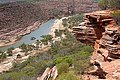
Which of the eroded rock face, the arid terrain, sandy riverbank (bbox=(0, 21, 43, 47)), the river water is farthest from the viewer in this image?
the arid terrain

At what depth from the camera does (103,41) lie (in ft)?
75.1

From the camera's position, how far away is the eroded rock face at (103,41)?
19.4m

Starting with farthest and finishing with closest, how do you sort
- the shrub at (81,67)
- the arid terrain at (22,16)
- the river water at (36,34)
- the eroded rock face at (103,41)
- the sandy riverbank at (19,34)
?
the arid terrain at (22,16), the river water at (36,34), the sandy riverbank at (19,34), the shrub at (81,67), the eroded rock face at (103,41)

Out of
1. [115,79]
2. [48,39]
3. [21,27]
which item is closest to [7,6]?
[21,27]

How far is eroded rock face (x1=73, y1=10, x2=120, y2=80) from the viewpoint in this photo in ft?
63.6

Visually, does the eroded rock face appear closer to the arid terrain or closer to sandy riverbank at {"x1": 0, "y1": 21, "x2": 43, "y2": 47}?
sandy riverbank at {"x1": 0, "y1": 21, "x2": 43, "y2": 47}

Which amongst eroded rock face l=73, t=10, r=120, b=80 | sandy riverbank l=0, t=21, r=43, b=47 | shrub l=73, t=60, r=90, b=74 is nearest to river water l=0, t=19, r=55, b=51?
sandy riverbank l=0, t=21, r=43, b=47

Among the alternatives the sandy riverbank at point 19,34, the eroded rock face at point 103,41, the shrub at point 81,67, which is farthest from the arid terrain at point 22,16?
the eroded rock face at point 103,41

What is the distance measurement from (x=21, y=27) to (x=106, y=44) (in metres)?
112

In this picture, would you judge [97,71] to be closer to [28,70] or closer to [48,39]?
[28,70]

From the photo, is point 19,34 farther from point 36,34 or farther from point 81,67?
point 81,67

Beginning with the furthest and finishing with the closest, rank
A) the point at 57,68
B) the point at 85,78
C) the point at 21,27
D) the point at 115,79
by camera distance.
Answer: the point at 21,27, the point at 57,68, the point at 85,78, the point at 115,79

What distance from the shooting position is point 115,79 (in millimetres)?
17234

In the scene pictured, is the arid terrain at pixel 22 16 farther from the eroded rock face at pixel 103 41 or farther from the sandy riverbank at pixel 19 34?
the eroded rock face at pixel 103 41
